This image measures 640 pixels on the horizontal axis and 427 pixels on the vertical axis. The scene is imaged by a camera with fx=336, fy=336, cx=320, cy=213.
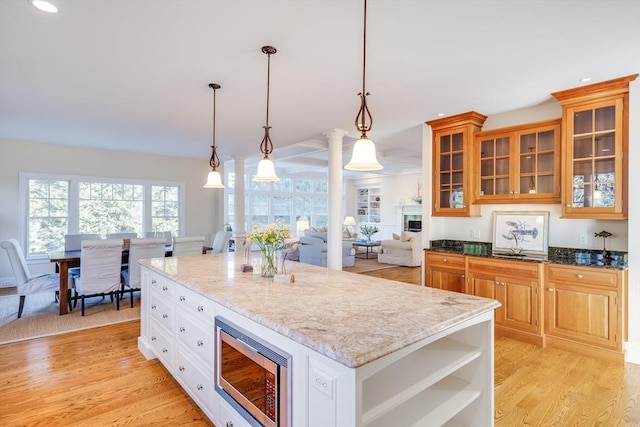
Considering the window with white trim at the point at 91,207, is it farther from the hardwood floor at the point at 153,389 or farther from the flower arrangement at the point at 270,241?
the flower arrangement at the point at 270,241

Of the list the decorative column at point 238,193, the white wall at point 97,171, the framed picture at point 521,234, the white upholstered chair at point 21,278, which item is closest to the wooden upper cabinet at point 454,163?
the framed picture at point 521,234

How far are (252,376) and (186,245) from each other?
366cm

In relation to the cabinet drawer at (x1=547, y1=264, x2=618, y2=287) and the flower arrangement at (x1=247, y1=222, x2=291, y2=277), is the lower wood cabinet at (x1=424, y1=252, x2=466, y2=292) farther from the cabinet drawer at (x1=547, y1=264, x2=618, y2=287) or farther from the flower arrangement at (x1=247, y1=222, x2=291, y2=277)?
the flower arrangement at (x1=247, y1=222, x2=291, y2=277)

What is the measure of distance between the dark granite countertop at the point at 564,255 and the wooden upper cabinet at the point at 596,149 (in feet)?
1.36

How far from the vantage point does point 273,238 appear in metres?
2.32

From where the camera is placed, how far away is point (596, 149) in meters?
3.15

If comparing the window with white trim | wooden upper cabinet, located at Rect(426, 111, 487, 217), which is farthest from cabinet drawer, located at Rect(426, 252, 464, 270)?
the window with white trim

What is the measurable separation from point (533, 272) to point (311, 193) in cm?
918

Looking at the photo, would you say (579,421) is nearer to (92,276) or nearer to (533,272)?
(533,272)

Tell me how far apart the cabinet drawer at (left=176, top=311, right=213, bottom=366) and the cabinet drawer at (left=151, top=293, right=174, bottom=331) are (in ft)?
0.55

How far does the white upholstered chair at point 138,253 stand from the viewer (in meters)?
Result: 4.48

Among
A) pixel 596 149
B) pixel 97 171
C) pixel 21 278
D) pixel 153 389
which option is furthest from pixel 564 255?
pixel 97 171

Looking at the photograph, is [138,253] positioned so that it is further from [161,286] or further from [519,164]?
[519,164]

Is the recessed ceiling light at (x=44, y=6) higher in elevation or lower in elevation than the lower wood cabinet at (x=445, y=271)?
higher
